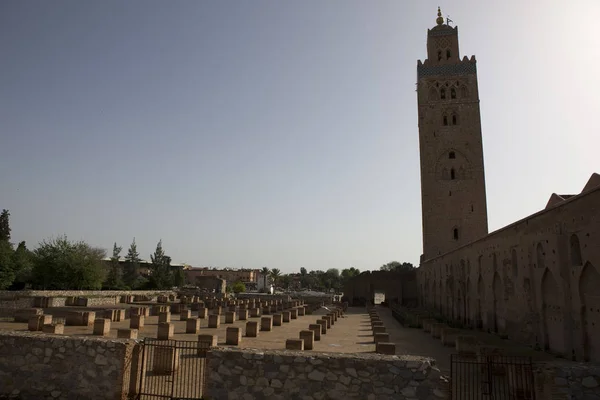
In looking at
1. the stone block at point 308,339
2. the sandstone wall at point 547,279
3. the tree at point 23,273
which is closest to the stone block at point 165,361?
the stone block at point 308,339

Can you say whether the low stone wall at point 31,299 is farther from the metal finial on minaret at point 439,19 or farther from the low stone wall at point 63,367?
the metal finial on minaret at point 439,19

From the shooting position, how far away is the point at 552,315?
41.0ft

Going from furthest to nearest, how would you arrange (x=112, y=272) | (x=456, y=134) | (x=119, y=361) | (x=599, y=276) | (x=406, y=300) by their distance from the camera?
(x=112, y=272) → (x=406, y=300) → (x=456, y=134) → (x=599, y=276) → (x=119, y=361)

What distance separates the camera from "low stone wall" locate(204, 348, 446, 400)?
575 cm

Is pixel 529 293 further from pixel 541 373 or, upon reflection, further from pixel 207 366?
pixel 207 366

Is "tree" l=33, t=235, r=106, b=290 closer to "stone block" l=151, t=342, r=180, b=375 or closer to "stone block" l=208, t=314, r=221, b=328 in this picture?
"stone block" l=208, t=314, r=221, b=328

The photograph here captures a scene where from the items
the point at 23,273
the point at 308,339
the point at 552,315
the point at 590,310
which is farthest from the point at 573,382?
the point at 23,273

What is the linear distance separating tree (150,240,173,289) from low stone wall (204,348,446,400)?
4964 centimetres

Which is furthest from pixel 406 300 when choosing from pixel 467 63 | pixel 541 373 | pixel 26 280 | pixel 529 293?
pixel 541 373

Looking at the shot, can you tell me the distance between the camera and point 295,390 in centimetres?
607

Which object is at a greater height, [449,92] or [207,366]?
[449,92]

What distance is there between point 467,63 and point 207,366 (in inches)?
1546

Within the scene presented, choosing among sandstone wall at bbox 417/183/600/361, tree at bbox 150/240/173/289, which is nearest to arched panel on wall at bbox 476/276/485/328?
sandstone wall at bbox 417/183/600/361

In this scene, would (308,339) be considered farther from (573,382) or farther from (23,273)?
(23,273)
